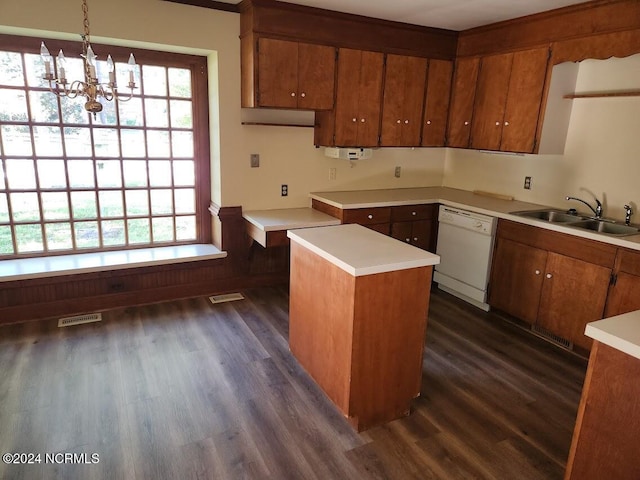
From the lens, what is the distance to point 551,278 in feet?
10.7

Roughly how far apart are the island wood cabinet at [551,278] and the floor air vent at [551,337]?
0.04 metres

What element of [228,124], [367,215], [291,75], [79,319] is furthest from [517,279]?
[79,319]

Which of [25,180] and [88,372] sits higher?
[25,180]

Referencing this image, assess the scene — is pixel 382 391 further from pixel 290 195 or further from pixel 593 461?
pixel 290 195

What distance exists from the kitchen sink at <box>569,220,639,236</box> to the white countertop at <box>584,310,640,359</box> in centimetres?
189

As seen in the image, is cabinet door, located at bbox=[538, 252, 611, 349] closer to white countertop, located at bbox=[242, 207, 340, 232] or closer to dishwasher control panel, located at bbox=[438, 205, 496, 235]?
dishwasher control panel, located at bbox=[438, 205, 496, 235]

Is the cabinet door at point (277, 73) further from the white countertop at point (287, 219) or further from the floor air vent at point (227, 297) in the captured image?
the floor air vent at point (227, 297)

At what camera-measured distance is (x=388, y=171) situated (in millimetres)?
4660

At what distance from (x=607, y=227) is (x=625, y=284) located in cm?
73

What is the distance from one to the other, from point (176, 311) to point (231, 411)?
149cm

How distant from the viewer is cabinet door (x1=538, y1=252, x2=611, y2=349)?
2967 mm

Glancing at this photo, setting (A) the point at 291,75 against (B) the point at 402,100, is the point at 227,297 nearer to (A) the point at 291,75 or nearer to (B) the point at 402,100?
(A) the point at 291,75

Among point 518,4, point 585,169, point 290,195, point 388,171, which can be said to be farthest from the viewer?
point 388,171

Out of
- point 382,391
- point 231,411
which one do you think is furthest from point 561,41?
point 231,411
